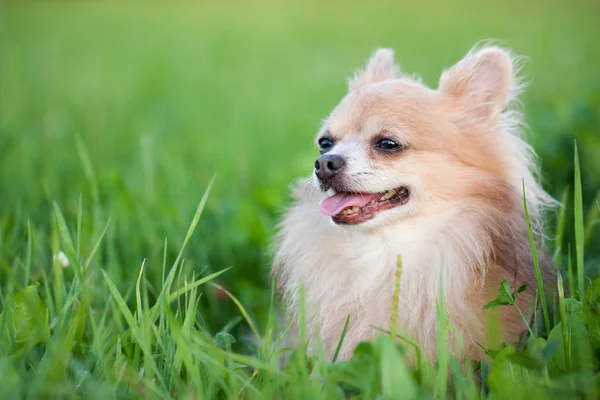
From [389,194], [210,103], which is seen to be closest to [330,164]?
[389,194]

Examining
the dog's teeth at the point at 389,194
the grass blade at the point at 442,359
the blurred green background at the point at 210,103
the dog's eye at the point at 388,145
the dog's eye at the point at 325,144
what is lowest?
the blurred green background at the point at 210,103

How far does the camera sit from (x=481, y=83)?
3.76m

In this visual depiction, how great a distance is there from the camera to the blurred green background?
15.4ft

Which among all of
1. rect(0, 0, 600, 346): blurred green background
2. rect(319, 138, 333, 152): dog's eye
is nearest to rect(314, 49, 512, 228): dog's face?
rect(319, 138, 333, 152): dog's eye

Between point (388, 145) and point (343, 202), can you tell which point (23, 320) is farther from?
point (388, 145)

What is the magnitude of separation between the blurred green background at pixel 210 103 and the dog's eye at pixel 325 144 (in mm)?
913

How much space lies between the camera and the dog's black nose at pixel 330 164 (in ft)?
11.6

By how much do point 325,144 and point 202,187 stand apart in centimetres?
167

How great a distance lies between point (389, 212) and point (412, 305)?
0.46 meters

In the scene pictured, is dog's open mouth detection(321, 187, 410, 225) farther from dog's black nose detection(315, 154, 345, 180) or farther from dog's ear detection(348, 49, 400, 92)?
dog's ear detection(348, 49, 400, 92)

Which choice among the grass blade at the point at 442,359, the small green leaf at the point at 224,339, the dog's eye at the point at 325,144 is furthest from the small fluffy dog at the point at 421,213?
the grass blade at the point at 442,359

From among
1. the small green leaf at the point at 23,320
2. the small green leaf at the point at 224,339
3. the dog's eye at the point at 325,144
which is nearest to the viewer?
the small green leaf at the point at 23,320

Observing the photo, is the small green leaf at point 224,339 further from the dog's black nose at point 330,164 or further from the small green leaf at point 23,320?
the dog's black nose at point 330,164

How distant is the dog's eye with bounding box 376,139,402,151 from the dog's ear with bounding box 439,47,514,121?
45 centimetres
